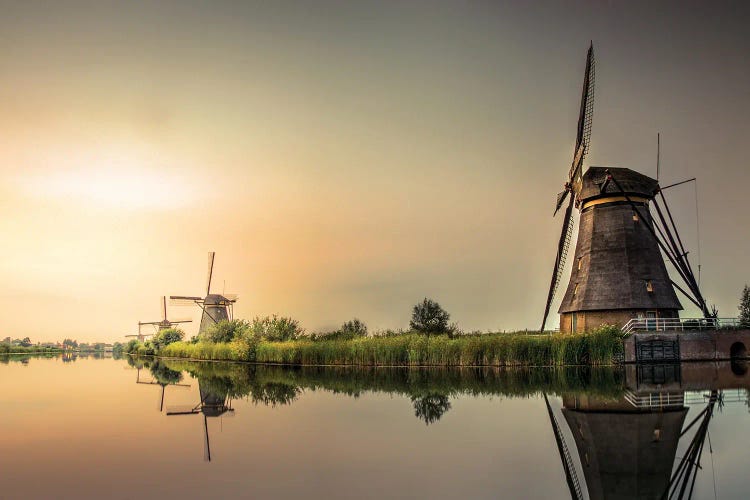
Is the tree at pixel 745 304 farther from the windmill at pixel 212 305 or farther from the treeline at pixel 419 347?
the windmill at pixel 212 305

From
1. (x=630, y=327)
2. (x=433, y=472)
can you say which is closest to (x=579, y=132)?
(x=630, y=327)

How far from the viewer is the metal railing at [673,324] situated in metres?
26.1

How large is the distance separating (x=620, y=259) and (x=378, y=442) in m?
23.3

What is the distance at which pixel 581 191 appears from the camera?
30.3 meters

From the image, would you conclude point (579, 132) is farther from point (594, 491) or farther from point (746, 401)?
point (594, 491)

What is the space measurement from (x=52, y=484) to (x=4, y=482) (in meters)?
0.72

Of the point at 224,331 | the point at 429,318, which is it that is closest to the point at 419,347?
the point at 429,318

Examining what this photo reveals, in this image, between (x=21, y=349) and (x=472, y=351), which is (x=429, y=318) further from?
(x=21, y=349)

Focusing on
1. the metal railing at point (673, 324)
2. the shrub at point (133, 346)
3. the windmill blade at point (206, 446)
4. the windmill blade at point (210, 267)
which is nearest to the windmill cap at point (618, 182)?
the metal railing at point (673, 324)

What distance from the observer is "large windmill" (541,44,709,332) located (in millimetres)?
27250

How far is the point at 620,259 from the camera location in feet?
91.6

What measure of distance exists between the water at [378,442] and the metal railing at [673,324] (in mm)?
9538

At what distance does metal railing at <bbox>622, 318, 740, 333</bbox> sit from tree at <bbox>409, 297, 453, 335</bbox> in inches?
471

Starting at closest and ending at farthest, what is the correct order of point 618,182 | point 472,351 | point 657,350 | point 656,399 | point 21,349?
point 656,399 < point 472,351 < point 657,350 < point 618,182 < point 21,349
